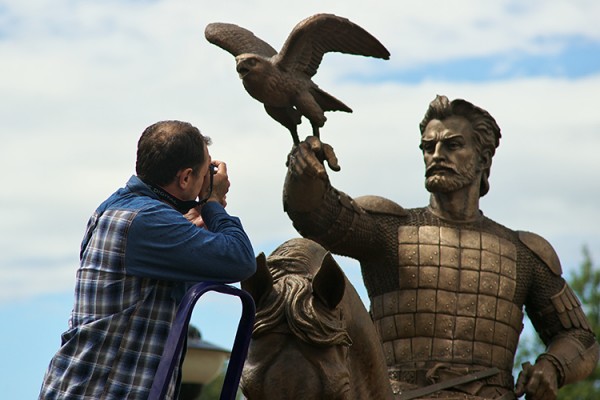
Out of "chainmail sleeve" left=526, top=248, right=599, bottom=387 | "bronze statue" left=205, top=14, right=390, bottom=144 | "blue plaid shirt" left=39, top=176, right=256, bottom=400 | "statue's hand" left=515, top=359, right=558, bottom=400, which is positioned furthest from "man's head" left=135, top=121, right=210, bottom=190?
"chainmail sleeve" left=526, top=248, right=599, bottom=387

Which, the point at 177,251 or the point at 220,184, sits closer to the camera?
the point at 177,251

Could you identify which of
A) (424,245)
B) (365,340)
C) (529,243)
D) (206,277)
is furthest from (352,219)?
(206,277)

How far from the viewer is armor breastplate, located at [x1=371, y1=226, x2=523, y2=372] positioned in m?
8.38

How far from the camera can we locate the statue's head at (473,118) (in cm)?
878

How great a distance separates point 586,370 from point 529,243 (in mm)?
832

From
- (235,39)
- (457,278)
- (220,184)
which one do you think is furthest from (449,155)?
(220,184)

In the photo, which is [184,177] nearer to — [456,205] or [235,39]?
[235,39]

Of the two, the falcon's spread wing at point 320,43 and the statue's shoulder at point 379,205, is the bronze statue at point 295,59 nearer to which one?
the falcon's spread wing at point 320,43

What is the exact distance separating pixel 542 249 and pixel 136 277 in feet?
17.5

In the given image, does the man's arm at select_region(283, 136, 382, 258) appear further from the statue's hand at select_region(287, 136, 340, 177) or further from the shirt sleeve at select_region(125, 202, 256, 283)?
the shirt sleeve at select_region(125, 202, 256, 283)

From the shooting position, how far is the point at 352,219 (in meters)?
8.17

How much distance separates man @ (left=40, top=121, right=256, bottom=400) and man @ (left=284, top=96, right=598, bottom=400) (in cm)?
386

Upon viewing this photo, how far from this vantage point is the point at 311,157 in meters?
7.07

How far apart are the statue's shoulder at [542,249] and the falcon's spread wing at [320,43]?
172cm
